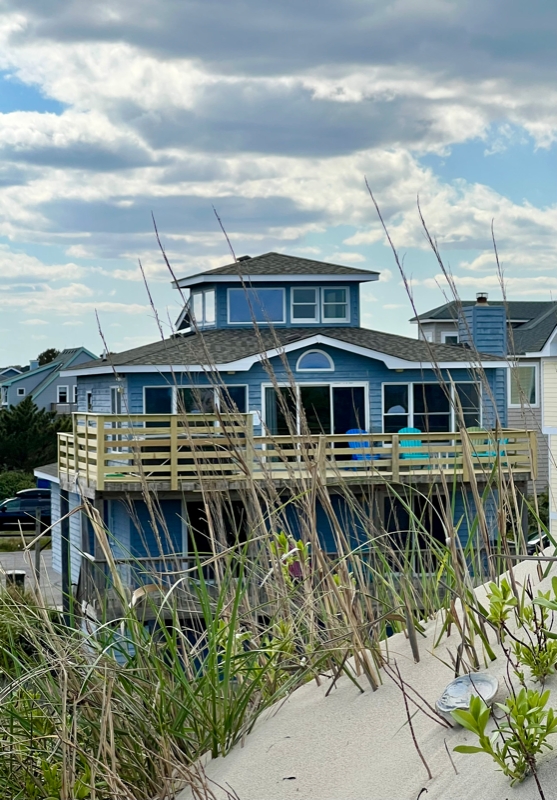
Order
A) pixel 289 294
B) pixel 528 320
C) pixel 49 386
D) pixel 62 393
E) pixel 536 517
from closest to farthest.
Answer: pixel 536 517 < pixel 289 294 < pixel 528 320 < pixel 49 386 < pixel 62 393

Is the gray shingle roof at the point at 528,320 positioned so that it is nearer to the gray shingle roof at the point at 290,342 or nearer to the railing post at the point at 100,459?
the gray shingle roof at the point at 290,342

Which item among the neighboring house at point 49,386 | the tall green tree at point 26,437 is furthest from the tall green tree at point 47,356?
the tall green tree at point 26,437

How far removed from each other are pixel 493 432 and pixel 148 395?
20200 millimetres

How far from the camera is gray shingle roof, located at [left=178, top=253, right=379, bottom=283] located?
2539 cm

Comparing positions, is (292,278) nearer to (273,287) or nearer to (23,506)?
(273,287)

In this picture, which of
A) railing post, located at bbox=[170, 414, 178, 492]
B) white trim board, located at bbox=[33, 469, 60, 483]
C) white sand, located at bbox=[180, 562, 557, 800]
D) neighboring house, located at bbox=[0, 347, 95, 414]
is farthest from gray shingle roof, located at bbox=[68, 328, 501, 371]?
neighboring house, located at bbox=[0, 347, 95, 414]

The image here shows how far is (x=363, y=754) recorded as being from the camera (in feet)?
8.03

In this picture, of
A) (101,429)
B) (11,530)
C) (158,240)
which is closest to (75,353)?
(11,530)

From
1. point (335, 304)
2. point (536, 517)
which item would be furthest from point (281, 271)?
point (536, 517)

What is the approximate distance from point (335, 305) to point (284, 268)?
1.90 metres

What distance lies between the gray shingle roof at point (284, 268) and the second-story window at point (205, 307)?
0.77 m

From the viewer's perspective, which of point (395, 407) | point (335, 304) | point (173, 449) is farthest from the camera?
point (335, 304)

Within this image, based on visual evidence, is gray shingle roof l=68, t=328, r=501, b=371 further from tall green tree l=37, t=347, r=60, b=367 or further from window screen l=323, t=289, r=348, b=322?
tall green tree l=37, t=347, r=60, b=367

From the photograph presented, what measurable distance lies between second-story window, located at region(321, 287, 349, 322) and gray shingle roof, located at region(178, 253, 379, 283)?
0.64 m
